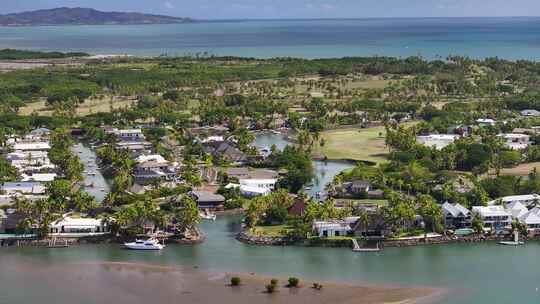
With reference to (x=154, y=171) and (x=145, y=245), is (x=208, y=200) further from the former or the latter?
(x=154, y=171)

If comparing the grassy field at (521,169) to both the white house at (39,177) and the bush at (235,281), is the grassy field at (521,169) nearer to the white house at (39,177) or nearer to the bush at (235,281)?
the bush at (235,281)

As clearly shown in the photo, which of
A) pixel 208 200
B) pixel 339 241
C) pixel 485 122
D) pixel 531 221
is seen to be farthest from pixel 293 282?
pixel 485 122

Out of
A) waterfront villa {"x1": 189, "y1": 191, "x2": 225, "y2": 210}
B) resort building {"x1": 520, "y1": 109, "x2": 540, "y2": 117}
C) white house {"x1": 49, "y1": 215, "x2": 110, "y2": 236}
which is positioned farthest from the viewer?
resort building {"x1": 520, "y1": 109, "x2": 540, "y2": 117}

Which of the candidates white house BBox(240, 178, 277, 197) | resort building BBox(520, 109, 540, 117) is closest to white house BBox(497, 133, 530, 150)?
resort building BBox(520, 109, 540, 117)

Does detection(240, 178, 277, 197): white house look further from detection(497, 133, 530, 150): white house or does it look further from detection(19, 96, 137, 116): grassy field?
detection(19, 96, 137, 116): grassy field

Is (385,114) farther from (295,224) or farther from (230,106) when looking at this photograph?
(295,224)

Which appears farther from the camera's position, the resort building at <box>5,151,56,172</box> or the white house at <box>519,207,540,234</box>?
the resort building at <box>5,151,56,172</box>
